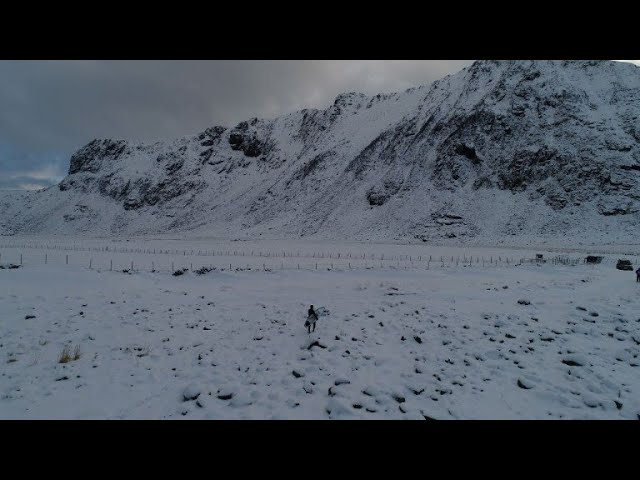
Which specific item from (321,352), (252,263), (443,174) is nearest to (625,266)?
(321,352)

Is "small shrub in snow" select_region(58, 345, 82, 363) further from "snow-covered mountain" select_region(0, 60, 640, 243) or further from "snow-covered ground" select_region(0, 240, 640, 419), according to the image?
"snow-covered mountain" select_region(0, 60, 640, 243)

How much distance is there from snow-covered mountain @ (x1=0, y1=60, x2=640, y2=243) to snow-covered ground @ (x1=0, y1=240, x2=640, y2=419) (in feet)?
204

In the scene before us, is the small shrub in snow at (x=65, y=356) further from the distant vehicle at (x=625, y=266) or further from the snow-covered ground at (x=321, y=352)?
the distant vehicle at (x=625, y=266)

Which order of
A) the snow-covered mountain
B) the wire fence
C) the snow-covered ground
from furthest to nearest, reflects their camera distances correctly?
A: the snow-covered mountain < the wire fence < the snow-covered ground

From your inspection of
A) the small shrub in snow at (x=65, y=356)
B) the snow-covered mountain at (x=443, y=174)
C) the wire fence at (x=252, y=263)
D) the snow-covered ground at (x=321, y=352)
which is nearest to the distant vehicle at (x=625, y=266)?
the wire fence at (x=252, y=263)

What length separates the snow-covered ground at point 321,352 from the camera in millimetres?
8477

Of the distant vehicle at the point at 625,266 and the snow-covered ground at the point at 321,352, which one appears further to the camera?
the distant vehicle at the point at 625,266

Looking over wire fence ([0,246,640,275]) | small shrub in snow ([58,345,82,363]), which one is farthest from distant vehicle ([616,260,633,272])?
small shrub in snow ([58,345,82,363])

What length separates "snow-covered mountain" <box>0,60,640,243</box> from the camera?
258 ft

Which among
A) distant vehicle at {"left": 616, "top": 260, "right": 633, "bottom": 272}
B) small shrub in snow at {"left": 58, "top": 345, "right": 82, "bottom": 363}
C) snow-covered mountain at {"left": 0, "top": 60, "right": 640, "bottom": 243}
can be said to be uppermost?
snow-covered mountain at {"left": 0, "top": 60, "right": 640, "bottom": 243}

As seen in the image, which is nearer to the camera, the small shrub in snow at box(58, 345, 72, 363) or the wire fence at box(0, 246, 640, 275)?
the small shrub in snow at box(58, 345, 72, 363)

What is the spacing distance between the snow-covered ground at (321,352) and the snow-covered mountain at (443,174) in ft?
204
